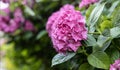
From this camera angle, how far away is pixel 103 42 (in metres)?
1.21

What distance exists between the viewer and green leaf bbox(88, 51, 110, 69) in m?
1.22

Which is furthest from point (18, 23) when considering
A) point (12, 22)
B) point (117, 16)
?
point (117, 16)

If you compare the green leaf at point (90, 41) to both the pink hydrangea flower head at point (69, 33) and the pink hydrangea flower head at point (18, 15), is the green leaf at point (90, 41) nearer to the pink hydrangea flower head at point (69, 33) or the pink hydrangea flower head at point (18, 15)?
the pink hydrangea flower head at point (69, 33)

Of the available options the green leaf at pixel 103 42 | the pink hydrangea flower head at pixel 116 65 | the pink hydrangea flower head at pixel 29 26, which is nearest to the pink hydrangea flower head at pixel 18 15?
the pink hydrangea flower head at pixel 29 26

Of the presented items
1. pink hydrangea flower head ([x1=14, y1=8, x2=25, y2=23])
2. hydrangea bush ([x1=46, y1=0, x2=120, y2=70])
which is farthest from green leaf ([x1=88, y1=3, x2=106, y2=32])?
pink hydrangea flower head ([x1=14, y1=8, x2=25, y2=23])

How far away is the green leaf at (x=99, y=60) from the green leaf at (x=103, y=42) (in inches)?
1.1

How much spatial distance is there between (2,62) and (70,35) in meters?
3.52

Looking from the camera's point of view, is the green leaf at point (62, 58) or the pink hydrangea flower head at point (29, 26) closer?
the green leaf at point (62, 58)

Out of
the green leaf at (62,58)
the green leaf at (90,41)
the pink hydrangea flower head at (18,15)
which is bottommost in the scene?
the green leaf at (62,58)

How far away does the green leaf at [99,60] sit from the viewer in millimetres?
1216

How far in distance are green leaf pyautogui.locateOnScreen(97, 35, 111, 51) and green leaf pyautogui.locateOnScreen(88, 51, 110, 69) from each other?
0.03 metres

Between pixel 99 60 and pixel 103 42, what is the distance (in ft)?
0.23

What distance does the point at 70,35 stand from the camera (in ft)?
3.98

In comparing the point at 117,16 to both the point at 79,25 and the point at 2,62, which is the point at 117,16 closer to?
the point at 79,25
